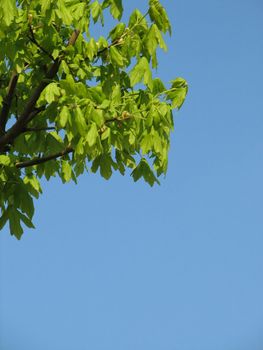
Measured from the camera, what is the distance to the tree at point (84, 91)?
394 inches

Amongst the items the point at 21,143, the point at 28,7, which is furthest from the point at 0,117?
the point at 28,7

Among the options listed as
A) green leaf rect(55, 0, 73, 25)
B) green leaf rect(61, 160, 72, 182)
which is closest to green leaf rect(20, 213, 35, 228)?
green leaf rect(61, 160, 72, 182)

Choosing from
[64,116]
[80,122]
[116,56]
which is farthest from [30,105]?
[80,122]

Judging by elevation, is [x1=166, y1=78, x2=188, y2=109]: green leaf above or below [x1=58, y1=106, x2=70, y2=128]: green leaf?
above

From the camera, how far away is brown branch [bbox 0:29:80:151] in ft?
36.4

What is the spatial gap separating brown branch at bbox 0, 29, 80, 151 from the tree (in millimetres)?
17

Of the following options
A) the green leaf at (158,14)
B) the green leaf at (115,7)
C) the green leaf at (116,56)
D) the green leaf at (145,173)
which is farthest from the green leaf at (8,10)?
the green leaf at (145,173)

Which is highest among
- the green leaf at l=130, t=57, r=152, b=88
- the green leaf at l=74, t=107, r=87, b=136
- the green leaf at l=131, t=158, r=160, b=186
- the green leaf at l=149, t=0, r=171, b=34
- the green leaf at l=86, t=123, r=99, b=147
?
the green leaf at l=149, t=0, r=171, b=34

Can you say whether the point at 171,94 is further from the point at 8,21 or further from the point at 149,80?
the point at 8,21

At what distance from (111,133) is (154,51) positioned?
1.67m

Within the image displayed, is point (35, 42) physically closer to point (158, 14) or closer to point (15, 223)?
point (158, 14)

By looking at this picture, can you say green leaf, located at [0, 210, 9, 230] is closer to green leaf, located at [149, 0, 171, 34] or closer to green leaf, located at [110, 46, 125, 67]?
green leaf, located at [110, 46, 125, 67]

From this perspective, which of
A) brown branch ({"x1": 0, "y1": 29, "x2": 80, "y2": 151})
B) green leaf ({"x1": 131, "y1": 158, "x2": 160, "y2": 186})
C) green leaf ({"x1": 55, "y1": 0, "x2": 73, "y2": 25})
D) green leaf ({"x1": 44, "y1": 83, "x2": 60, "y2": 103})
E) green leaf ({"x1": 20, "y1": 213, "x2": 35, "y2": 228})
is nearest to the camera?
green leaf ({"x1": 44, "y1": 83, "x2": 60, "y2": 103})

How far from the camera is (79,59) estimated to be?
11.2 meters
